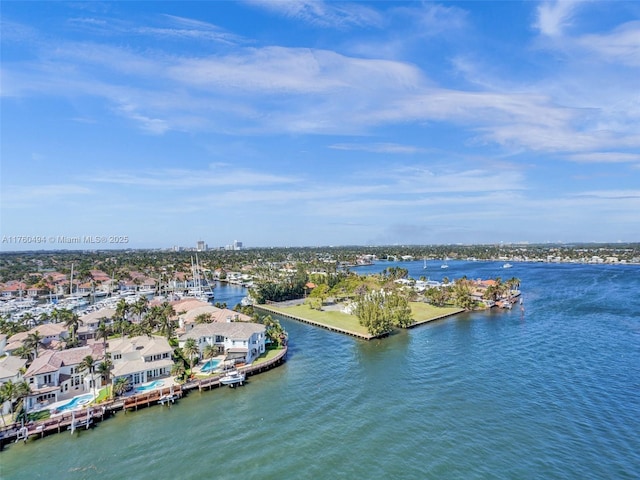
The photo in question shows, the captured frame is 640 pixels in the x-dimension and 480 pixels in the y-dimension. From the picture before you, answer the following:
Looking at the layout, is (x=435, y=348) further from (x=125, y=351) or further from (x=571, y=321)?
(x=125, y=351)

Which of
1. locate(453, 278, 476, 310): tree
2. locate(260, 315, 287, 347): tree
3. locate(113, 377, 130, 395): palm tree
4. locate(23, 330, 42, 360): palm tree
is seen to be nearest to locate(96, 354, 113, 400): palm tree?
→ locate(113, 377, 130, 395): palm tree

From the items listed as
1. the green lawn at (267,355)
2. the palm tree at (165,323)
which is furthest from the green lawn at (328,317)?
the palm tree at (165,323)

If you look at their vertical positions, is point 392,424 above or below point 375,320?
below

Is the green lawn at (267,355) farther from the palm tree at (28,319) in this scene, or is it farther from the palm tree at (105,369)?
the palm tree at (28,319)

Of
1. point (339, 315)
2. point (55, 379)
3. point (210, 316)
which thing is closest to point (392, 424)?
point (55, 379)

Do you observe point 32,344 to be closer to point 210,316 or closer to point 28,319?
point 28,319

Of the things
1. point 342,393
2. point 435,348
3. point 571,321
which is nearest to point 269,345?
point 342,393

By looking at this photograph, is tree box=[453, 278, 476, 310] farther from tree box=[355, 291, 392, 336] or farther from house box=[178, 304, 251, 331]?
house box=[178, 304, 251, 331]
